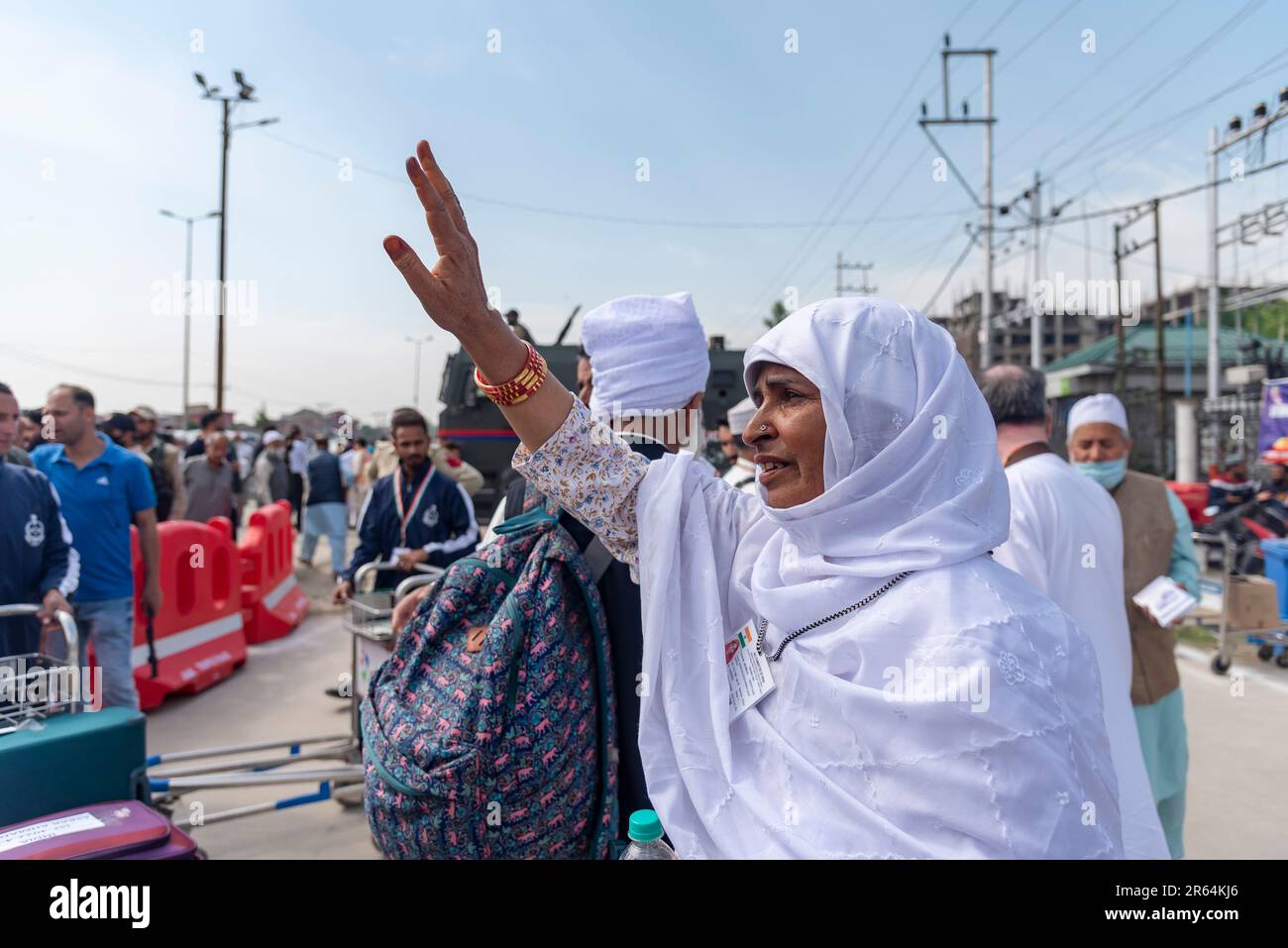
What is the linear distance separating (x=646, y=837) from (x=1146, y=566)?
269 centimetres

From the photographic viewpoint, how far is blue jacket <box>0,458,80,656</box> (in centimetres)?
340

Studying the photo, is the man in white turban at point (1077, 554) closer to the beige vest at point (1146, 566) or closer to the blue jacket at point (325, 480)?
the beige vest at point (1146, 566)

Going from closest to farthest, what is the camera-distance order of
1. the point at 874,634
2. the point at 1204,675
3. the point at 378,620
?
the point at 874,634 → the point at 378,620 → the point at 1204,675

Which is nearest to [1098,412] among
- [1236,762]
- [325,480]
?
[1236,762]

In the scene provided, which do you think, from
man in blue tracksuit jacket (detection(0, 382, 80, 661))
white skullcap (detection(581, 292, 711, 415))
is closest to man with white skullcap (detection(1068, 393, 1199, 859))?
white skullcap (detection(581, 292, 711, 415))

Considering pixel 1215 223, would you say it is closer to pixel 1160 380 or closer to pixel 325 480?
pixel 1160 380

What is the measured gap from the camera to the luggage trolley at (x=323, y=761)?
3.40 m

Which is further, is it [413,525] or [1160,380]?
[1160,380]

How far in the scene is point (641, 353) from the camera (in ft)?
6.61

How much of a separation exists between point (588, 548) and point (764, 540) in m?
0.38

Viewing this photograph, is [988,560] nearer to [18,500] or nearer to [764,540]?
[764,540]

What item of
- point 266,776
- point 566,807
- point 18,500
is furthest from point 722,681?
point 18,500
